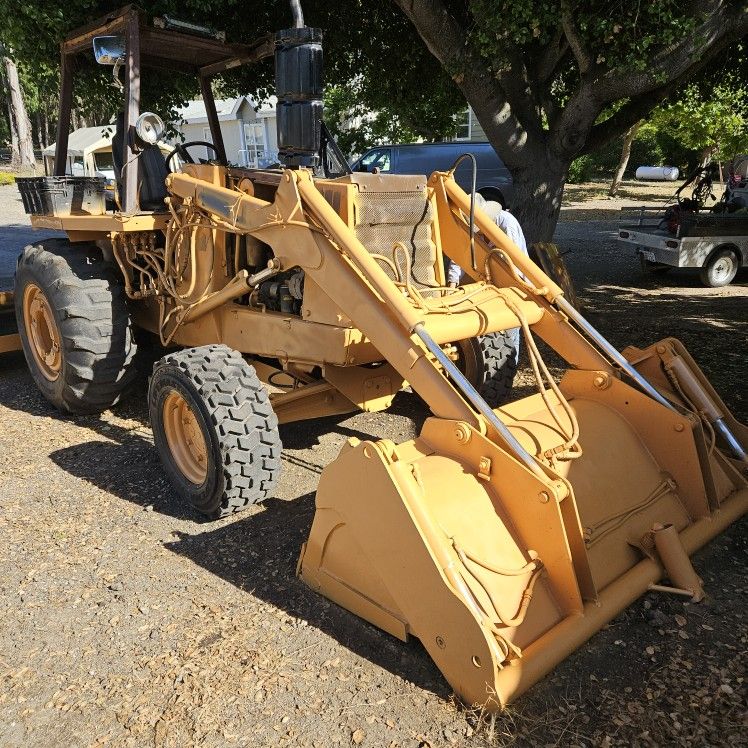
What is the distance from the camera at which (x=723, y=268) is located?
35.2 feet

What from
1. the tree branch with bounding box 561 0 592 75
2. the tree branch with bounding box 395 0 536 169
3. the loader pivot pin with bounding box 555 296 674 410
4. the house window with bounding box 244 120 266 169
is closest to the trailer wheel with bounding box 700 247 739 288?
the tree branch with bounding box 395 0 536 169

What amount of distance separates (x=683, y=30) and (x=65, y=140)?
5.07 metres

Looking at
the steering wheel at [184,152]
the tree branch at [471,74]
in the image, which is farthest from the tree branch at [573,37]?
the steering wheel at [184,152]

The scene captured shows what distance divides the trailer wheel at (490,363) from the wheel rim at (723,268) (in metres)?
7.33

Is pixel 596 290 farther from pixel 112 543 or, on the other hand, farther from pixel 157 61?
pixel 112 543

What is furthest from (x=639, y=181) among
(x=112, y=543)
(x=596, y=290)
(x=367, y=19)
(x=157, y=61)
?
(x=112, y=543)

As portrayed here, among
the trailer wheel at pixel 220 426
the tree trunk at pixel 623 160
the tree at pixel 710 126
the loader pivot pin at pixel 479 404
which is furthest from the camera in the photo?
the tree trunk at pixel 623 160

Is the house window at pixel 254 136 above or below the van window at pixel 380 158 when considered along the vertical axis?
above

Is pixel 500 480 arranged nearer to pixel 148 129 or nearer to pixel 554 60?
pixel 148 129

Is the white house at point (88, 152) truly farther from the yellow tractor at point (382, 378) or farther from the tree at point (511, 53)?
the yellow tractor at point (382, 378)

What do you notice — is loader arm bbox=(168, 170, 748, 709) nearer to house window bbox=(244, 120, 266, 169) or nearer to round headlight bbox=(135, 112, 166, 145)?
round headlight bbox=(135, 112, 166, 145)

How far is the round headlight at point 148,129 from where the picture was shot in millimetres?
4410

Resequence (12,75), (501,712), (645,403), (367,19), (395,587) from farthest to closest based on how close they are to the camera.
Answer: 1. (12,75)
2. (367,19)
3. (645,403)
4. (395,587)
5. (501,712)

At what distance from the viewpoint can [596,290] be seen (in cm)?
1027
